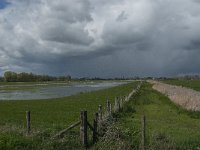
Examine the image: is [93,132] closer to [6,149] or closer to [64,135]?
[64,135]

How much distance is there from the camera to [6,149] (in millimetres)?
14977

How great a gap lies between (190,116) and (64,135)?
64.4 feet

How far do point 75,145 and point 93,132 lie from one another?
134cm

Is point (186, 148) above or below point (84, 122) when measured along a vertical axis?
below

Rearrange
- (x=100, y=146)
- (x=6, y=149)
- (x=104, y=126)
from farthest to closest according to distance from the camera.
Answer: (x=104, y=126) < (x=100, y=146) < (x=6, y=149)

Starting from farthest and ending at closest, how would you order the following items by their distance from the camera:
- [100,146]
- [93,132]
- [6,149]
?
[93,132] → [100,146] → [6,149]

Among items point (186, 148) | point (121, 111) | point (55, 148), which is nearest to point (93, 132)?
point (55, 148)

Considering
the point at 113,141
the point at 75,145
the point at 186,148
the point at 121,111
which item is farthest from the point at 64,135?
the point at 121,111

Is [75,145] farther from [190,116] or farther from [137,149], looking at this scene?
[190,116]

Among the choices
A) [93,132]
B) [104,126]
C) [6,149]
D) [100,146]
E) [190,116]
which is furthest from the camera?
[190,116]

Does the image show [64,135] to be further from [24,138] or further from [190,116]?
[190,116]

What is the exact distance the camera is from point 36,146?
15.6 m

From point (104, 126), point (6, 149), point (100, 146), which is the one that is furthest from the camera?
point (104, 126)

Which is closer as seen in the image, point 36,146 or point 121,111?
point 36,146
